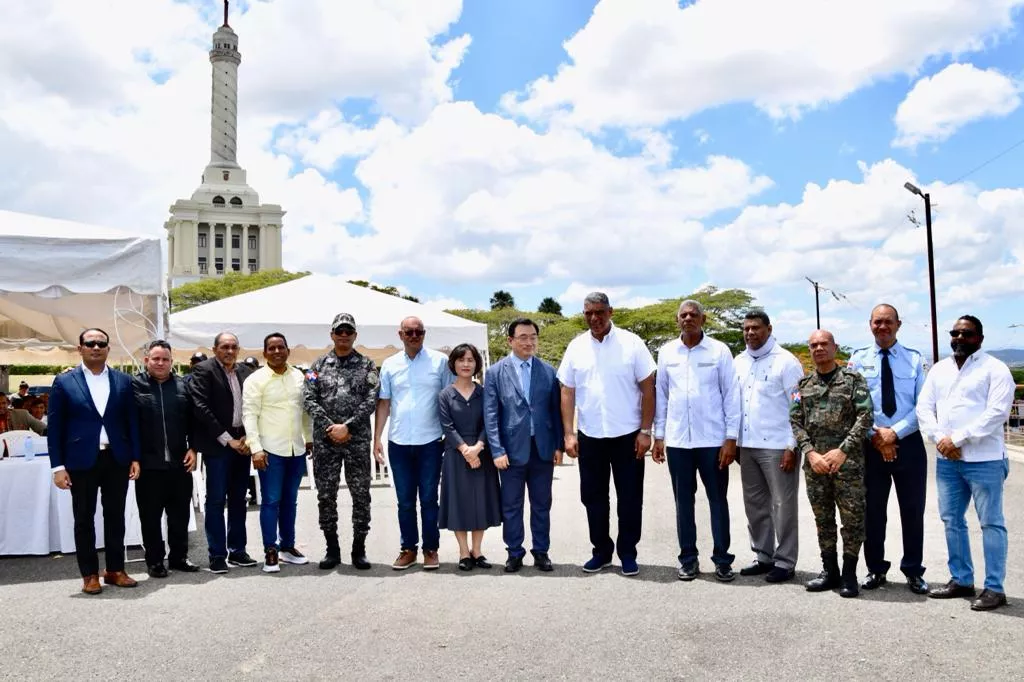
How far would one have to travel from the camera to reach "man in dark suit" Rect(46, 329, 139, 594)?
5848 millimetres

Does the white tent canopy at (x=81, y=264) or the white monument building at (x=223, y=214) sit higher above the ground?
the white monument building at (x=223, y=214)

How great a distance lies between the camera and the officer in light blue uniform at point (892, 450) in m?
5.56

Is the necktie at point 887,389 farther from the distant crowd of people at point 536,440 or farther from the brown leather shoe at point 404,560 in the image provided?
the brown leather shoe at point 404,560

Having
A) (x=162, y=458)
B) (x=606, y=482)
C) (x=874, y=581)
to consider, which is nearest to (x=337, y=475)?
(x=162, y=458)

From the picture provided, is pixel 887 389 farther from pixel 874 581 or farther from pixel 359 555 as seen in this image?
pixel 359 555

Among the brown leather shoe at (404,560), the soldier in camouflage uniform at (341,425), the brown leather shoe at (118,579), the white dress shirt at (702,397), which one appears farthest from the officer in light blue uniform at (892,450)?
the brown leather shoe at (118,579)

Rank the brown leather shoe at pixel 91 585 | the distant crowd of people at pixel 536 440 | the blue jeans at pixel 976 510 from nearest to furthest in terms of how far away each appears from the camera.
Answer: the blue jeans at pixel 976 510, the distant crowd of people at pixel 536 440, the brown leather shoe at pixel 91 585

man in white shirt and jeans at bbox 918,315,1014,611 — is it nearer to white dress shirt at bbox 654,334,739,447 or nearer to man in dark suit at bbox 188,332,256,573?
white dress shirt at bbox 654,334,739,447

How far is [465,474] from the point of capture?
6.34 m

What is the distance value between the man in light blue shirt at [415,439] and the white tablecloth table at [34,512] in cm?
186

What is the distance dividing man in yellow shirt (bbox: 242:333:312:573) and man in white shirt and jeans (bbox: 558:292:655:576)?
2004mm

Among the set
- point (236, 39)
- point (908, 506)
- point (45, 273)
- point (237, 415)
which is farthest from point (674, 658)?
point (236, 39)

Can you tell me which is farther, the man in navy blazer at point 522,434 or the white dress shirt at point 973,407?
the man in navy blazer at point 522,434

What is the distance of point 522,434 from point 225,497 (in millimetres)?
2279
